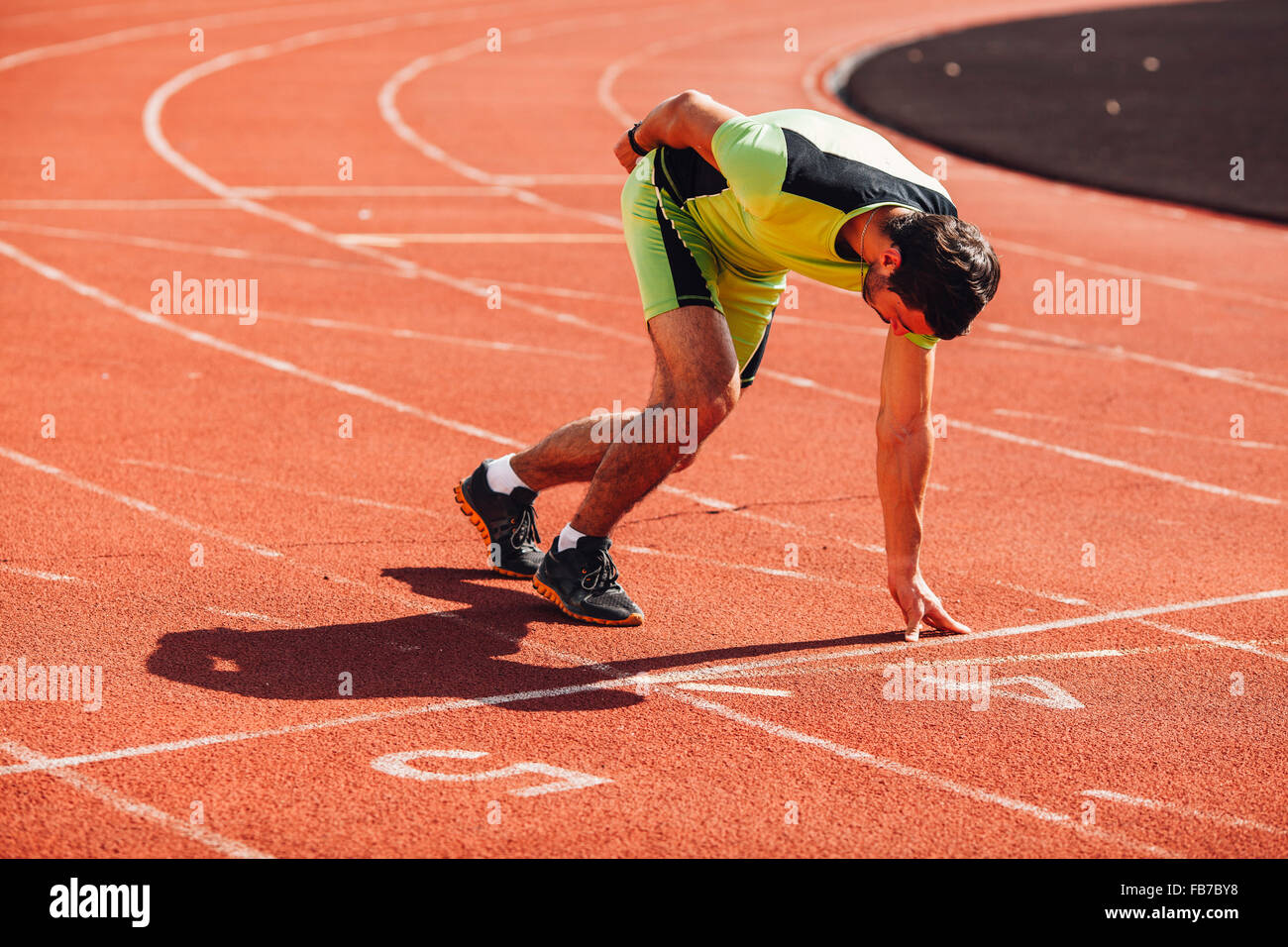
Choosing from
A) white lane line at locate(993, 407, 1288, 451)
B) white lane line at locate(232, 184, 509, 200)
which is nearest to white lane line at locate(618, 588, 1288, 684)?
white lane line at locate(993, 407, 1288, 451)

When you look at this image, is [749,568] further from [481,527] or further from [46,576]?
[46,576]

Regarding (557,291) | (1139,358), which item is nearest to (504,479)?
(557,291)

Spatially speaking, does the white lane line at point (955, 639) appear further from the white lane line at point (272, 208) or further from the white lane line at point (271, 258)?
the white lane line at point (271, 258)

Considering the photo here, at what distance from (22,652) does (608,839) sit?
2.18 m

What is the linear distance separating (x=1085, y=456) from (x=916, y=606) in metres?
3.05

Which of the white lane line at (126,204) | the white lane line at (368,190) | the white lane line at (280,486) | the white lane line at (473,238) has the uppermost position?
the white lane line at (368,190)

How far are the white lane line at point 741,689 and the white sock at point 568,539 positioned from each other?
28.3 inches

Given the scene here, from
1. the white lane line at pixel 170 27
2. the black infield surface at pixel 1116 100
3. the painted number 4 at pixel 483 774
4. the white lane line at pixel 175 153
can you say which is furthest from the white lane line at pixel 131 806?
the white lane line at pixel 170 27

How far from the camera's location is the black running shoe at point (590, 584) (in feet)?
18.0

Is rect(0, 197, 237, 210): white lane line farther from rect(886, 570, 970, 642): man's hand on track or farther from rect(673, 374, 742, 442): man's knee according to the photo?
rect(886, 570, 970, 642): man's hand on track

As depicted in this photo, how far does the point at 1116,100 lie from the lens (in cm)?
2130

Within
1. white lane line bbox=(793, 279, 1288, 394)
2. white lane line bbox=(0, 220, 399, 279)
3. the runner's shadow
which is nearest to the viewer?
the runner's shadow

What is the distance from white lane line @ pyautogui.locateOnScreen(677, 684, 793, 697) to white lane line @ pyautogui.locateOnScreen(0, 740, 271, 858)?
1639 millimetres

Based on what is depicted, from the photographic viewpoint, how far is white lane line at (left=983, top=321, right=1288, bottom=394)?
9.70 meters
